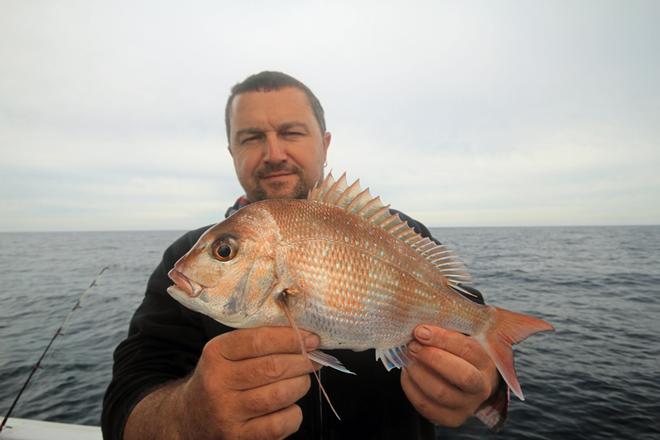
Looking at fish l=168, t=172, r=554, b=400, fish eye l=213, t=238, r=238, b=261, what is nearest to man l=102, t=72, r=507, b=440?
fish l=168, t=172, r=554, b=400

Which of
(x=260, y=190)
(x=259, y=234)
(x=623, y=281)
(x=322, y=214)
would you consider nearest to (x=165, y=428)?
(x=259, y=234)

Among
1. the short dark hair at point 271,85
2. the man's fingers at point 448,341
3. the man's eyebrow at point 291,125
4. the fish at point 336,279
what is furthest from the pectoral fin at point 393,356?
the short dark hair at point 271,85

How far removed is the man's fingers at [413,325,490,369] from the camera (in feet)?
6.18

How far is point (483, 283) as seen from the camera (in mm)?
18953

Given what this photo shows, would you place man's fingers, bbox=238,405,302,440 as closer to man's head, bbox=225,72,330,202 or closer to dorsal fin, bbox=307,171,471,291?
dorsal fin, bbox=307,171,471,291

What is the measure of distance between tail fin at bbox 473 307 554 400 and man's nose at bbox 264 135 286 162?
203 centimetres

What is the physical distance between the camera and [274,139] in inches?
118

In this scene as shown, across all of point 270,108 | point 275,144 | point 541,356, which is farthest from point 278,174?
point 541,356

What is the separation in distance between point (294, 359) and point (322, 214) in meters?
0.76

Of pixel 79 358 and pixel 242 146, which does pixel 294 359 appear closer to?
pixel 242 146

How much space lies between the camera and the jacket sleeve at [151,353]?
213 centimetres

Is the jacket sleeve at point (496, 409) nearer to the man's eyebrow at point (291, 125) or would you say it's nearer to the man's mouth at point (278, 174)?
the man's mouth at point (278, 174)

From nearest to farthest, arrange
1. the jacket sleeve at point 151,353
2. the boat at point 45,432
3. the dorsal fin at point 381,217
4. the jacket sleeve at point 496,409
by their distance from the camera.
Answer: the dorsal fin at point 381,217 → the jacket sleeve at point 151,353 → the jacket sleeve at point 496,409 → the boat at point 45,432

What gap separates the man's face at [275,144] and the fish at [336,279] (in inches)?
44.1
